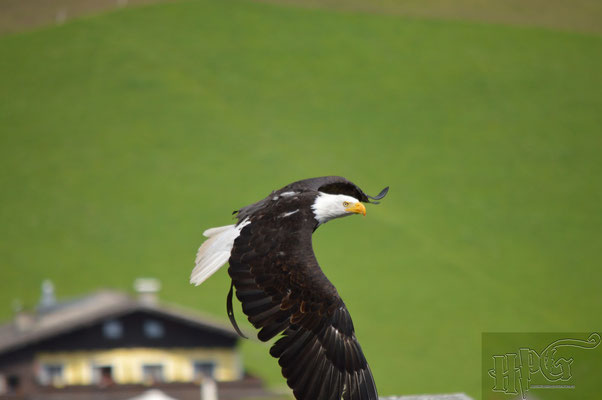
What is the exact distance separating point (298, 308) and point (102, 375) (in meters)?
20.6

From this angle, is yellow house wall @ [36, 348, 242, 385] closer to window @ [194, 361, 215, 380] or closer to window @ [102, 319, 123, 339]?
window @ [194, 361, 215, 380]

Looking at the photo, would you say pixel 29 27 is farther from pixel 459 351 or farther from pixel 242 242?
pixel 242 242

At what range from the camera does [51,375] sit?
26.5m

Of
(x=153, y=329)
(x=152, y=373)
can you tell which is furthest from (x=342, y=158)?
(x=152, y=373)

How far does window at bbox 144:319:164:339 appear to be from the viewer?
86.3 feet

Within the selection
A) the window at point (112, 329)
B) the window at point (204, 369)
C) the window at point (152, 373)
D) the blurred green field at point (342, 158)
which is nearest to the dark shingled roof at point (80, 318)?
the window at point (112, 329)

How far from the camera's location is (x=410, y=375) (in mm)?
31766

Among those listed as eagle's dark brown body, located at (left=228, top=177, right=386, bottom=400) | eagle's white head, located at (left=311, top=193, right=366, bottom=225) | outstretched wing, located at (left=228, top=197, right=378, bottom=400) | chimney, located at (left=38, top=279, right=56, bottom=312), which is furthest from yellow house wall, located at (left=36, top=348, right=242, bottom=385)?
outstretched wing, located at (left=228, top=197, right=378, bottom=400)

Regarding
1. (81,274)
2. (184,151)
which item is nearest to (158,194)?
(184,151)

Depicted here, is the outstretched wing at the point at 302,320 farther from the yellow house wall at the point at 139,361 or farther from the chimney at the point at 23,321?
A: the chimney at the point at 23,321

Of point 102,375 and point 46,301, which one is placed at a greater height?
point 46,301

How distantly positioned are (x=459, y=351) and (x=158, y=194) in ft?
47.8

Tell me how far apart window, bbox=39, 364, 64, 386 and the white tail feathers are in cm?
1964

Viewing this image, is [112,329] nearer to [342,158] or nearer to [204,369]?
[204,369]
